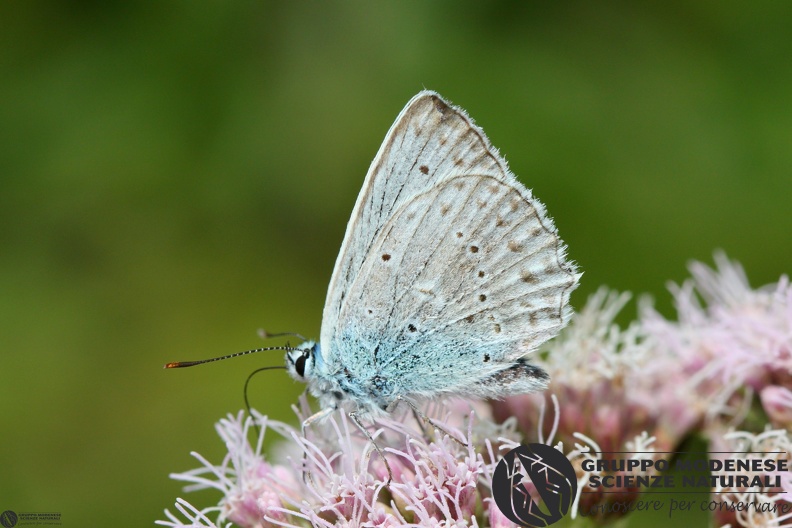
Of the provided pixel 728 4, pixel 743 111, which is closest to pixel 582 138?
pixel 743 111

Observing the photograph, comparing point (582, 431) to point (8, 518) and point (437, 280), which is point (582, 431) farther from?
point (8, 518)

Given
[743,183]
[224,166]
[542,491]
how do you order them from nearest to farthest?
1. [542,491]
2. [743,183]
3. [224,166]

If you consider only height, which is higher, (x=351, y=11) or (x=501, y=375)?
(x=351, y=11)

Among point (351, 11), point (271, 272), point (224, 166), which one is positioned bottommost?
point (271, 272)

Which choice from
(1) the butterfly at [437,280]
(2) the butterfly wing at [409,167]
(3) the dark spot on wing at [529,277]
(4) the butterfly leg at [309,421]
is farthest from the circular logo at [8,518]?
(3) the dark spot on wing at [529,277]

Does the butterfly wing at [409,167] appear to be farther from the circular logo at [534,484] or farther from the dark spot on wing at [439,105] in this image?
the circular logo at [534,484]

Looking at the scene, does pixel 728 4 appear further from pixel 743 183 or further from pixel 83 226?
pixel 83 226
